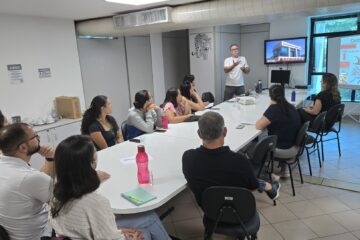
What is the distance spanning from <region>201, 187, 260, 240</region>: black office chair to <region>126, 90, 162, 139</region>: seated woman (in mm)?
1515

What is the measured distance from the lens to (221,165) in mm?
1683

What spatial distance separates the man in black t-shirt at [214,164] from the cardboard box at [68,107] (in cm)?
331

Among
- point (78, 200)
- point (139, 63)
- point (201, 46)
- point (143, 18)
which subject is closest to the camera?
point (78, 200)

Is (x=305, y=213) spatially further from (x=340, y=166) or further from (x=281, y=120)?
(x=340, y=166)

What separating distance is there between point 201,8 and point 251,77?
388 centimetres

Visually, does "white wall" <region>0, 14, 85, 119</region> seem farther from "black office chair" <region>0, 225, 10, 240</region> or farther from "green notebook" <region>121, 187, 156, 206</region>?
"green notebook" <region>121, 187, 156, 206</region>

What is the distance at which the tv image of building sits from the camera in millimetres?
6383

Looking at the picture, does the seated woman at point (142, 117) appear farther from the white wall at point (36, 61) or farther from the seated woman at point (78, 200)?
the white wall at point (36, 61)

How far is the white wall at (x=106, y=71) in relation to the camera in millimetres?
5215

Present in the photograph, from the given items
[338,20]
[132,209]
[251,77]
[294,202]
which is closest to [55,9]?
[132,209]

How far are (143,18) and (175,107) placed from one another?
143 cm

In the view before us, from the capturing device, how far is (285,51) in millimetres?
6520

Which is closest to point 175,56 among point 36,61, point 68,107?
point 68,107

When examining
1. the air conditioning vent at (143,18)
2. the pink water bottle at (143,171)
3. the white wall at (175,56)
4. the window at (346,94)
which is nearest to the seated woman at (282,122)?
the pink water bottle at (143,171)
